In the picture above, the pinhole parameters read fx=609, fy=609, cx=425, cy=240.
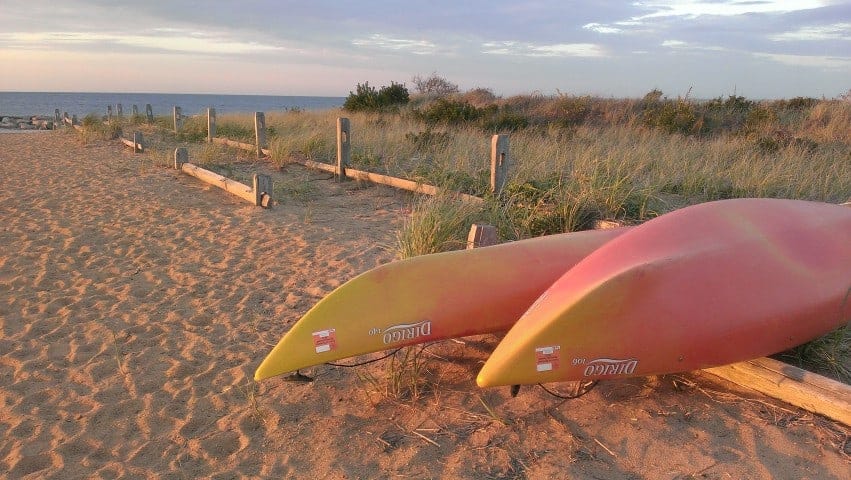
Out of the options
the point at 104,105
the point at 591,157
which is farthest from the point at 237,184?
the point at 104,105

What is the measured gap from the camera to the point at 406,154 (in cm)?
990

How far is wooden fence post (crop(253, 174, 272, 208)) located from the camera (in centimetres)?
736

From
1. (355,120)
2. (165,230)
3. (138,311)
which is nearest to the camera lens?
(138,311)

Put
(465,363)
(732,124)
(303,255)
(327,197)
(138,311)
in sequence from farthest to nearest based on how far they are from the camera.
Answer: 1. (732,124)
2. (327,197)
3. (303,255)
4. (138,311)
5. (465,363)

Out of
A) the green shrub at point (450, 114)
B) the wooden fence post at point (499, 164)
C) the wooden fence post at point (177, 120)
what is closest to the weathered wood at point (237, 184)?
the wooden fence post at point (499, 164)

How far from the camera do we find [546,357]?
2723mm

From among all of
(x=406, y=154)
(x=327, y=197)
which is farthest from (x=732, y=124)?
(x=327, y=197)

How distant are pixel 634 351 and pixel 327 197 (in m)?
5.83

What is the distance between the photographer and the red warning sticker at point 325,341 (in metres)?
2.99

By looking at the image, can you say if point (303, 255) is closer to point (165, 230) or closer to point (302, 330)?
point (165, 230)

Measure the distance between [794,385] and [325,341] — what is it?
219cm

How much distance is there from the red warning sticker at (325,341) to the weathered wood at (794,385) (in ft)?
6.34

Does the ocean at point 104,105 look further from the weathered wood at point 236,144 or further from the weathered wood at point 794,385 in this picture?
the weathered wood at point 794,385

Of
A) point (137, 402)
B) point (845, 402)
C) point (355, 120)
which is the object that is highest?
point (355, 120)
